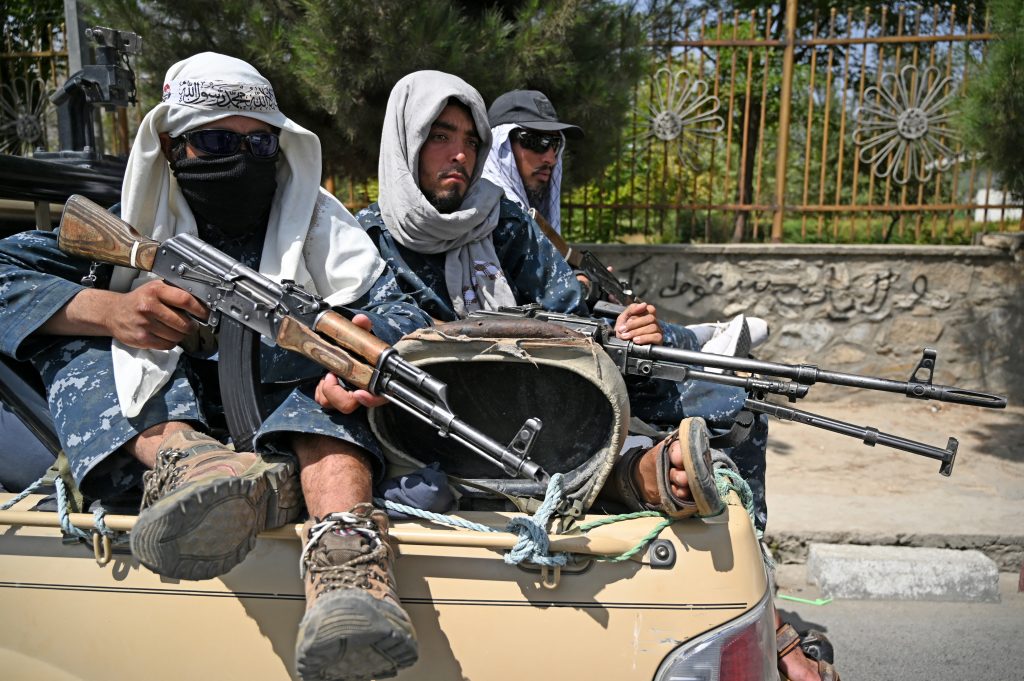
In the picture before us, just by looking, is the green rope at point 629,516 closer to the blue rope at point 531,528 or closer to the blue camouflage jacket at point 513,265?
the blue rope at point 531,528

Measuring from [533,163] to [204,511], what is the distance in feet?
9.74

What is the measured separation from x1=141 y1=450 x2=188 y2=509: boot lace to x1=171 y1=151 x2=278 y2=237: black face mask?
2.59ft

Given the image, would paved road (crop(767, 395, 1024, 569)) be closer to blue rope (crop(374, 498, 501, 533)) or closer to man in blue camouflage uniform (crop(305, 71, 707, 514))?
man in blue camouflage uniform (crop(305, 71, 707, 514))

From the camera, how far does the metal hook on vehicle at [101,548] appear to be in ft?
5.32

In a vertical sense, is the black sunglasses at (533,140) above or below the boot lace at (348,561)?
above

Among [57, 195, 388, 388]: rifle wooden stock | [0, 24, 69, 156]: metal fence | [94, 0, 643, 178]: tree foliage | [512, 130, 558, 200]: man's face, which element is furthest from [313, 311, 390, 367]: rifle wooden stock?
[0, 24, 69, 156]: metal fence

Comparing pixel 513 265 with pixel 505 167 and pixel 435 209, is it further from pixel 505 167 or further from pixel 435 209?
pixel 505 167

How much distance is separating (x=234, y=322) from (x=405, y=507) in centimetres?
64

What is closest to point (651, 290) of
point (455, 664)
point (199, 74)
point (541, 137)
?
point (541, 137)

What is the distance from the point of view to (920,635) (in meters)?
3.67

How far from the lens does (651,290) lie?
696cm

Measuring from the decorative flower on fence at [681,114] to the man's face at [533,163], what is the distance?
116 inches

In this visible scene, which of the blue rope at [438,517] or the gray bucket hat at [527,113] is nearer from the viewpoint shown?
the blue rope at [438,517]

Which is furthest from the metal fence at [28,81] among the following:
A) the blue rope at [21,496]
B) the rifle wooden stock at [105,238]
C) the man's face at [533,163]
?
the blue rope at [21,496]
